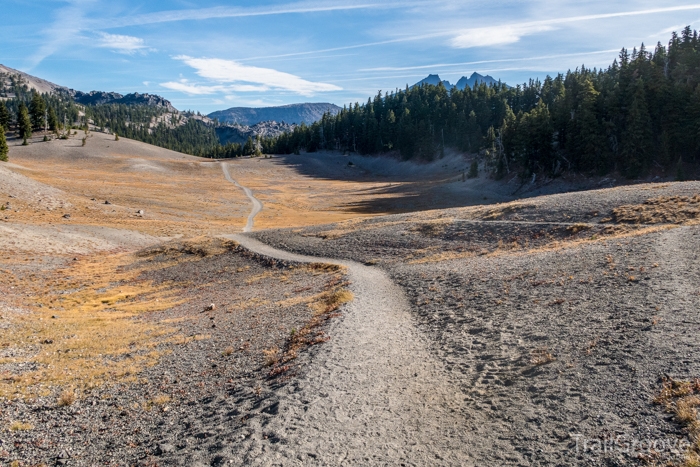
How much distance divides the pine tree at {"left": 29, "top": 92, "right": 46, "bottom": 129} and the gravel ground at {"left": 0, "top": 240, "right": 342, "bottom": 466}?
155m

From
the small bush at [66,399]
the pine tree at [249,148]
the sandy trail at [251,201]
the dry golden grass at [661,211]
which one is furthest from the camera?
the pine tree at [249,148]

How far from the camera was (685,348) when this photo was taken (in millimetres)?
10562

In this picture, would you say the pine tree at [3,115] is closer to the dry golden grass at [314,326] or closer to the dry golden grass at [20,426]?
the dry golden grass at [314,326]

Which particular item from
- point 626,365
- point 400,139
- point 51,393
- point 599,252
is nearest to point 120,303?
point 51,393

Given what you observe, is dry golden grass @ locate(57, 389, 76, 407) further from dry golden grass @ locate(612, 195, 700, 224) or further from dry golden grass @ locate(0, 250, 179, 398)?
dry golden grass @ locate(612, 195, 700, 224)

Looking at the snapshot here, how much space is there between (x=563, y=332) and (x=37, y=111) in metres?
175

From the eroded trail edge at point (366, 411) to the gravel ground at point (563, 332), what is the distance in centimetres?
27

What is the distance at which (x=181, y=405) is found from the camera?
39.4 feet

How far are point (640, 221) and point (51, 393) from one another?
35800mm

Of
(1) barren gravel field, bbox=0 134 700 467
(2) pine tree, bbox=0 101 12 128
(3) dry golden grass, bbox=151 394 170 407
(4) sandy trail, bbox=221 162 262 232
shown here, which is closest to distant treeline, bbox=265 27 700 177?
(1) barren gravel field, bbox=0 134 700 467

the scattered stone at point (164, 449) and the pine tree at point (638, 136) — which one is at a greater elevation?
the pine tree at point (638, 136)

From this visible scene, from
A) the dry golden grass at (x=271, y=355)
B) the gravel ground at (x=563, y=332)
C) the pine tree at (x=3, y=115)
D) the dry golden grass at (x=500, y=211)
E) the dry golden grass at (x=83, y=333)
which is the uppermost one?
the pine tree at (x=3, y=115)

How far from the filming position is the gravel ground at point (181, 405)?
31.5 feet

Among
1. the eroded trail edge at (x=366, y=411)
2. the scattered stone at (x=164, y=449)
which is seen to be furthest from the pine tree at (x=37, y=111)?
the scattered stone at (x=164, y=449)
